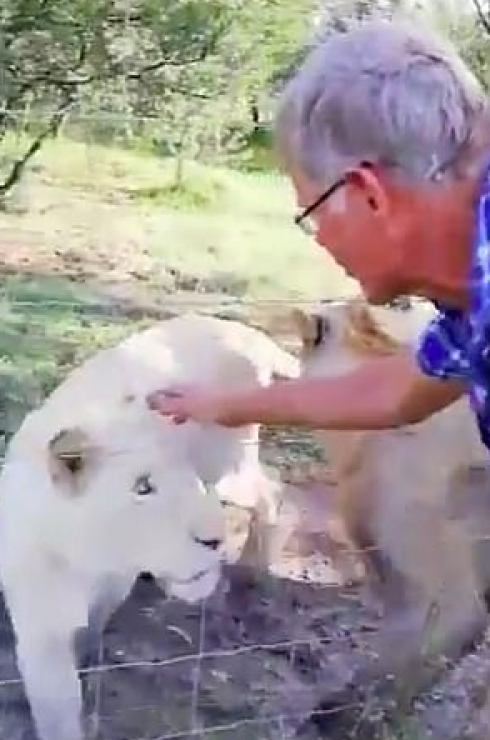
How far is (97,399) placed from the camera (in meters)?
3.04

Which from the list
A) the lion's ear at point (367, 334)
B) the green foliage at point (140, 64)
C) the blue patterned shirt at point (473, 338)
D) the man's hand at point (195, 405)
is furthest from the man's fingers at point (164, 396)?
the green foliage at point (140, 64)

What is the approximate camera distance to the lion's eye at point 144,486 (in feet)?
9.50

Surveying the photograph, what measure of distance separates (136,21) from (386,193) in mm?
4321

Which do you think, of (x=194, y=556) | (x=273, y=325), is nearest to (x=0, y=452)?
(x=273, y=325)

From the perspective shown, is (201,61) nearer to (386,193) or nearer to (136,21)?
(136,21)

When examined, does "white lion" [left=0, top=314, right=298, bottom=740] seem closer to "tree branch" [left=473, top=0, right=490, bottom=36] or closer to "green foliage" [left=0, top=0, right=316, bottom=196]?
"tree branch" [left=473, top=0, right=490, bottom=36]

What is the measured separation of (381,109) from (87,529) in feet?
4.96

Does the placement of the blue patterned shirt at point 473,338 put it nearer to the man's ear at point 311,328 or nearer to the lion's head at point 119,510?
the lion's head at point 119,510

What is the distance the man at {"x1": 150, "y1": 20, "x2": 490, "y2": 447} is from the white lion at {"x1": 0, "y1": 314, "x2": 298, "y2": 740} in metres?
1.24

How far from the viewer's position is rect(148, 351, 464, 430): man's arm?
192 centimetres

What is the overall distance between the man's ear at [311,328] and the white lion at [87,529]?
0.42 metres

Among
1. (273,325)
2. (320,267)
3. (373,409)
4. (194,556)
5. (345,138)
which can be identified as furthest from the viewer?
(320,267)

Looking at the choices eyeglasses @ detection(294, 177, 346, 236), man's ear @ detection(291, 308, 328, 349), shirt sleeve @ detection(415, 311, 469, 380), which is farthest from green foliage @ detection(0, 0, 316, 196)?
eyeglasses @ detection(294, 177, 346, 236)

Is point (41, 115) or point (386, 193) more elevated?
point (386, 193)
